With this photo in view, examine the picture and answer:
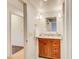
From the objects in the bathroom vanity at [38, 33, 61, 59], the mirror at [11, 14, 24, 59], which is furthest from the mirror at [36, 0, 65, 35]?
the mirror at [11, 14, 24, 59]

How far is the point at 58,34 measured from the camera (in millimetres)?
5277

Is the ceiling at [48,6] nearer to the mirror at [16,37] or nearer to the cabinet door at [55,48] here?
the cabinet door at [55,48]

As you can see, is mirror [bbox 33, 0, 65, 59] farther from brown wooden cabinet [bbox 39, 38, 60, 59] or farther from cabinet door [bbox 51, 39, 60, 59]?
cabinet door [bbox 51, 39, 60, 59]

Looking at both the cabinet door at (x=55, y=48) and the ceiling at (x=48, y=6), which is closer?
the cabinet door at (x=55, y=48)

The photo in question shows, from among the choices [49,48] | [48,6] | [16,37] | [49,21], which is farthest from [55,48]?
[16,37]

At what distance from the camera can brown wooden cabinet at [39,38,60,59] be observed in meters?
4.69

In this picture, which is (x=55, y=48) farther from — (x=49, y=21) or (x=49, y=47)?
(x=49, y=21)

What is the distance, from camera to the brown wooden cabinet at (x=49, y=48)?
4.69 metres

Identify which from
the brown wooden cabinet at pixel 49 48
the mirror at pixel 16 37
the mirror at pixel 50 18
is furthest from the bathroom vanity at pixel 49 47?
the mirror at pixel 16 37
